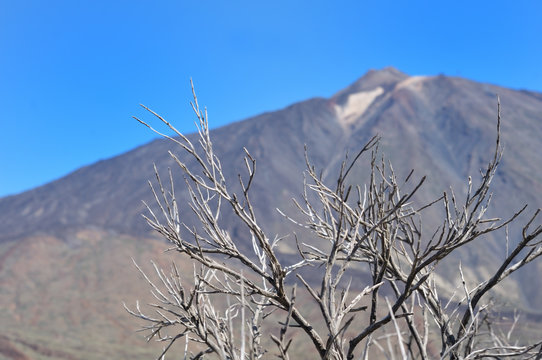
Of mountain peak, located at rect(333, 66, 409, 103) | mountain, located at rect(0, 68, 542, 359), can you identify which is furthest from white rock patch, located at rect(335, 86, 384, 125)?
mountain peak, located at rect(333, 66, 409, 103)

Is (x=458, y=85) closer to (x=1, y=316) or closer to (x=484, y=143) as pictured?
(x=484, y=143)

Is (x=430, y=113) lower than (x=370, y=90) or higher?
lower

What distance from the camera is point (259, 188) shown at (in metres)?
76.2

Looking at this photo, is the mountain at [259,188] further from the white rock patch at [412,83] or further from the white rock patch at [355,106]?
the white rock patch at [412,83]

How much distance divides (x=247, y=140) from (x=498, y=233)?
48.4 metres

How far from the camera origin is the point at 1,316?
42531 millimetres

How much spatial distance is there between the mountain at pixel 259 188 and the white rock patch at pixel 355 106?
242 millimetres

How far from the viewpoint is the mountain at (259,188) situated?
44062 mm

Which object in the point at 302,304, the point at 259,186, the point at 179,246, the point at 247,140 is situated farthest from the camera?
the point at 247,140

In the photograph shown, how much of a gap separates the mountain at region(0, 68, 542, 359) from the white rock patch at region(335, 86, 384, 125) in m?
0.24

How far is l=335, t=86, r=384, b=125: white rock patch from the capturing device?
352ft

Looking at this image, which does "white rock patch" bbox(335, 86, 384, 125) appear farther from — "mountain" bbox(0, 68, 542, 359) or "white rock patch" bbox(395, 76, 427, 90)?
"white rock patch" bbox(395, 76, 427, 90)

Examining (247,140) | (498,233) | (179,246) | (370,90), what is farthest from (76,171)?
(179,246)

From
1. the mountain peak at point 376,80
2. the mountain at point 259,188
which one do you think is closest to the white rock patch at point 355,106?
the mountain at point 259,188
